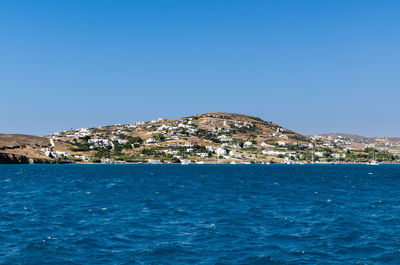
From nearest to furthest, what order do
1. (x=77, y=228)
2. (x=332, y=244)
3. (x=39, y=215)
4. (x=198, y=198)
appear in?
(x=332, y=244)
(x=77, y=228)
(x=39, y=215)
(x=198, y=198)

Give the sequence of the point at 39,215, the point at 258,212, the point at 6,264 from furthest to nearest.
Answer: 1. the point at 258,212
2. the point at 39,215
3. the point at 6,264

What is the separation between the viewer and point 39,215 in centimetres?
4850

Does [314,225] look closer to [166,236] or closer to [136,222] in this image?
[166,236]

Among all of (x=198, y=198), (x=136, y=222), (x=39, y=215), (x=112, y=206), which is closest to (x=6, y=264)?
(x=136, y=222)

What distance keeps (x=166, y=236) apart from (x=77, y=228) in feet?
32.2

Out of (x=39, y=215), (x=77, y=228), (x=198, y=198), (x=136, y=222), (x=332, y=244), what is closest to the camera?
(x=332, y=244)

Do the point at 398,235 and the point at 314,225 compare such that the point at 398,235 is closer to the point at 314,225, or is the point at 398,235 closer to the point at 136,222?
the point at 314,225

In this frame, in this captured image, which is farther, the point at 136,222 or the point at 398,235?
the point at 136,222

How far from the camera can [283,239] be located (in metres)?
36.0

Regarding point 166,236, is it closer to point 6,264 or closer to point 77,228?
point 77,228

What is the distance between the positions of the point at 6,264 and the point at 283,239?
22.4 meters

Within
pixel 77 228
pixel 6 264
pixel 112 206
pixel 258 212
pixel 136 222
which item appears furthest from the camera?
pixel 112 206

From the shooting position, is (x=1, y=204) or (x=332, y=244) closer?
(x=332, y=244)

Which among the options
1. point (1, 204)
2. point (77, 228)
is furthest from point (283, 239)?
point (1, 204)
